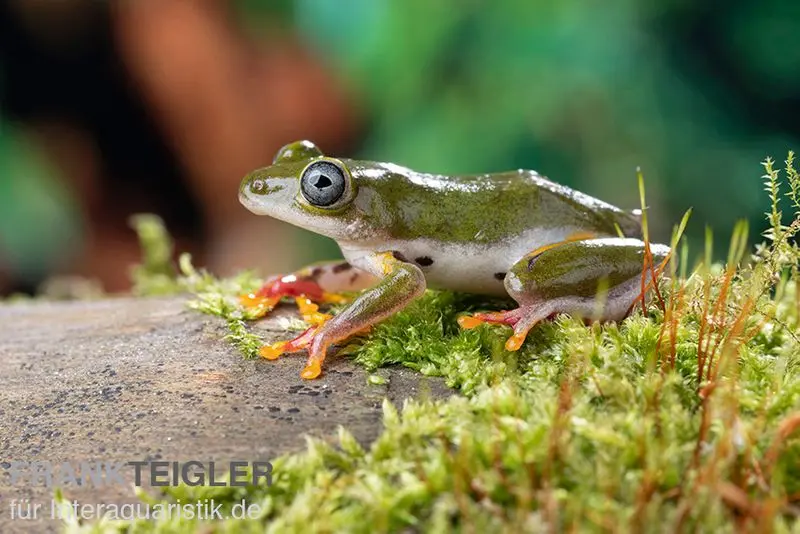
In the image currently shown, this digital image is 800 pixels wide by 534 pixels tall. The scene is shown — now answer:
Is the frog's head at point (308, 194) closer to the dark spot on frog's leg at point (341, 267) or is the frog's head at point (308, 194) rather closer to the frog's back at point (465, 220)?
the frog's back at point (465, 220)

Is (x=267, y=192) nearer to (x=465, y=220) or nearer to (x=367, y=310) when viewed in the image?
(x=367, y=310)

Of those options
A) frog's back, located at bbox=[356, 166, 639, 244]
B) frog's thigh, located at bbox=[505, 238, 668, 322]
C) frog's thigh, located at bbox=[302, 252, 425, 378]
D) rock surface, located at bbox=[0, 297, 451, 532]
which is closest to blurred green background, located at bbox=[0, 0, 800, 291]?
frog's back, located at bbox=[356, 166, 639, 244]

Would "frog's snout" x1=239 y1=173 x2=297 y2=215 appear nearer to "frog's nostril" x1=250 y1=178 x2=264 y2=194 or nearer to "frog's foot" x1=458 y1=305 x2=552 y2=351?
"frog's nostril" x1=250 y1=178 x2=264 y2=194

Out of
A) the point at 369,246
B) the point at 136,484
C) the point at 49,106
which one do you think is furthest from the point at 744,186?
the point at 49,106

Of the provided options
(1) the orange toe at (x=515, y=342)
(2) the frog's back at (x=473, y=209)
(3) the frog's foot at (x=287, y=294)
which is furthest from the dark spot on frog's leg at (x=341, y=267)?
(1) the orange toe at (x=515, y=342)

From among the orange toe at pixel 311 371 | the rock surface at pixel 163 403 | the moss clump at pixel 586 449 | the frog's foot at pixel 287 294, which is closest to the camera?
the moss clump at pixel 586 449

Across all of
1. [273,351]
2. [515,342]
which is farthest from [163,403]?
[515,342]

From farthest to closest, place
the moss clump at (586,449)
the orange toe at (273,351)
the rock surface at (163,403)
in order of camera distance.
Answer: the orange toe at (273,351) < the rock surface at (163,403) < the moss clump at (586,449)
